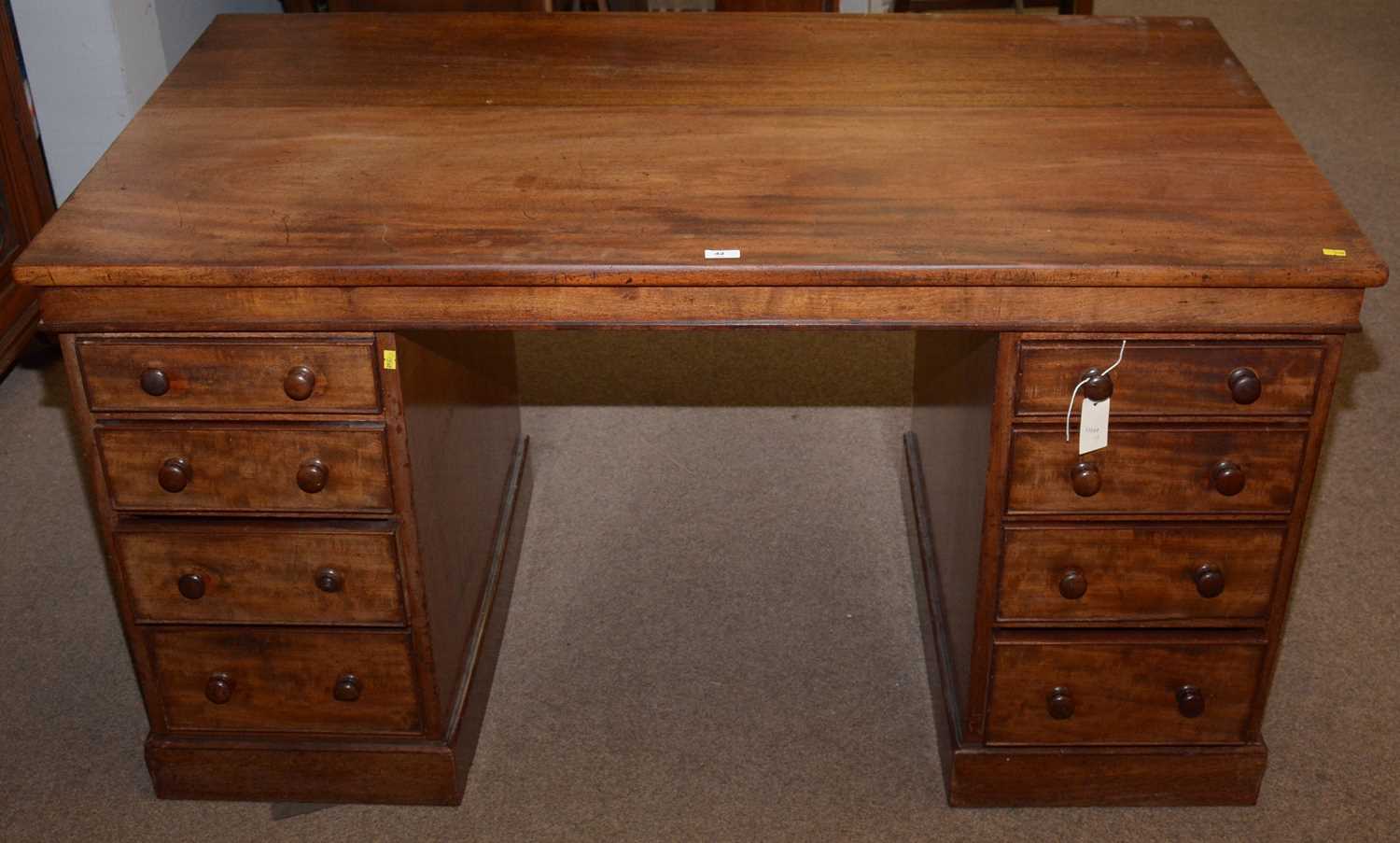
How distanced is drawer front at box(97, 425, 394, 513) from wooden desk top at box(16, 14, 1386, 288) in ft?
0.74

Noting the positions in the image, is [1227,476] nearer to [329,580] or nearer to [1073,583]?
[1073,583]

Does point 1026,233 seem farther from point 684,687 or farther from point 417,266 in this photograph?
point 684,687

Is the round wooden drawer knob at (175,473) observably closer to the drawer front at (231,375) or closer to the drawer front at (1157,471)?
the drawer front at (231,375)

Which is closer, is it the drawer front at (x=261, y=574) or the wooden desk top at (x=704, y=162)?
the wooden desk top at (x=704, y=162)

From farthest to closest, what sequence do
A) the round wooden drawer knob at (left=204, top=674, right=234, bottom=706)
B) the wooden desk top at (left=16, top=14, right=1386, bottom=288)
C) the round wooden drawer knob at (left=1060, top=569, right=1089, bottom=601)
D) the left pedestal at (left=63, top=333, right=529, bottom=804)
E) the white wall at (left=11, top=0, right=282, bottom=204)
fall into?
the white wall at (left=11, top=0, right=282, bottom=204), the round wooden drawer knob at (left=204, top=674, right=234, bottom=706), the round wooden drawer knob at (left=1060, top=569, right=1089, bottom=601), the left pedestal at (left=63, top=333, right=529, bottom=804), the wooden desk top at (left=16, top=14, right=1386, bottom=288)

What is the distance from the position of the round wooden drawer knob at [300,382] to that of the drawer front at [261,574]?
0.21 metres

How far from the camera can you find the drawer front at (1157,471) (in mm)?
1965

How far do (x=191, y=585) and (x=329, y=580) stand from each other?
183 mm

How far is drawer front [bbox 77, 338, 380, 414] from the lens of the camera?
6.34ft

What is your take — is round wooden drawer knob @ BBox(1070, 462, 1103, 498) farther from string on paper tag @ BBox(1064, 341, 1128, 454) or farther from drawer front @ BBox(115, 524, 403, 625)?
drawer front @ BBox(115, 524, 403, 625)

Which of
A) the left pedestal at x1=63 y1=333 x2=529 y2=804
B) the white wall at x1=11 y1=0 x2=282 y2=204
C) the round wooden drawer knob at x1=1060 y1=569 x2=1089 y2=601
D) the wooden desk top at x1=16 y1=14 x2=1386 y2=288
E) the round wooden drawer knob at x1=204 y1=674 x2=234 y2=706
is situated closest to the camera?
the wooden desk top at x1=16 y1=14 x2=1386 y2=288

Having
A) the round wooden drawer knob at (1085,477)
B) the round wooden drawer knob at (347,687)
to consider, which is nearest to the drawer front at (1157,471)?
the round wooden drawer knob at (1085,477)

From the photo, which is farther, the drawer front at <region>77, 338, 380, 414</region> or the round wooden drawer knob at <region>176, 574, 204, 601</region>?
the round wooden drawer knob at <region>176, 574, 204, 601</region>

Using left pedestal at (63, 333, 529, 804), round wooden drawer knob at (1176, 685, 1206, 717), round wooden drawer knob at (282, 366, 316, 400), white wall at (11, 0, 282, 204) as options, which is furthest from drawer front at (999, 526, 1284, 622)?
white wall at (11, 0, 282, 204)
